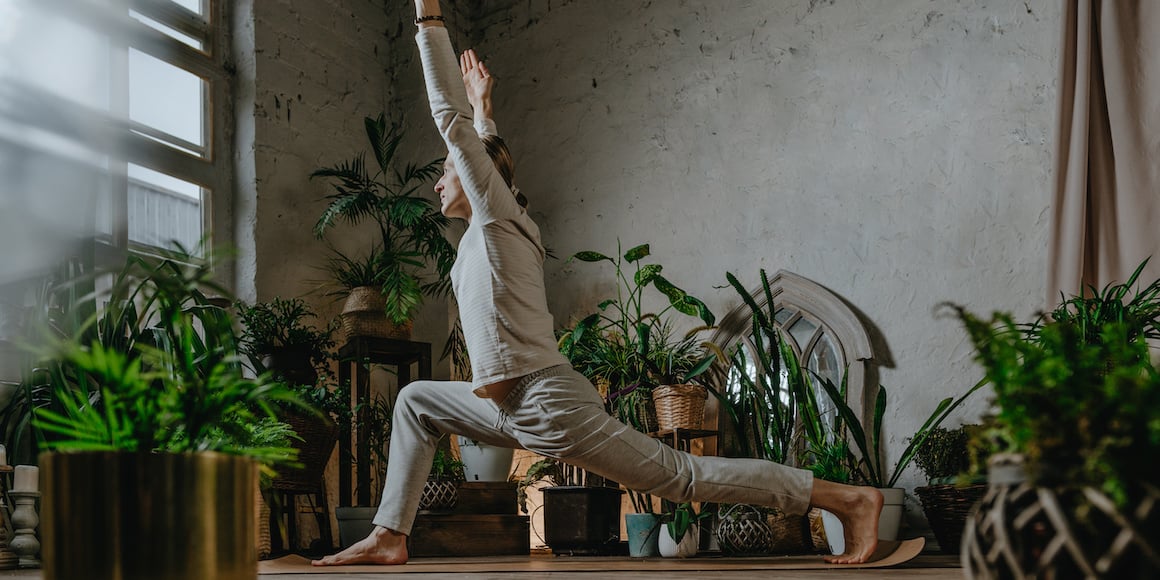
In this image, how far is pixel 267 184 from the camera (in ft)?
15.4

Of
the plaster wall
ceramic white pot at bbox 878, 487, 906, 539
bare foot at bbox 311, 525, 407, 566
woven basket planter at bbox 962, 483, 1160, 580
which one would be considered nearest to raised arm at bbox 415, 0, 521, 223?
bare foot at bbox 311, 525, 407, 566

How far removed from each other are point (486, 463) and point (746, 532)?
3.62 feet

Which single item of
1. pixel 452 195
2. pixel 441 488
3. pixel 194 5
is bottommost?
pixel 441 488

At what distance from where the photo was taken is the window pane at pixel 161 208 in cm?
424

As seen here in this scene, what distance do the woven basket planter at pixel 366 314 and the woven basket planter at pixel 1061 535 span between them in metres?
3.95

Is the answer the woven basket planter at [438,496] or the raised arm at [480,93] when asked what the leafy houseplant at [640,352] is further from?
the raised arm at [480,93]

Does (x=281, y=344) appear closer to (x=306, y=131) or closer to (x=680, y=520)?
(x=306, y=131)

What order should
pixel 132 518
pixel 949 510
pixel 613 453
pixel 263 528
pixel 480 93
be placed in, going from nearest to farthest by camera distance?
pixel 132 518 → pixel 613 453 → pixel 480 93 → pixel 263 528 → pixel 949 510

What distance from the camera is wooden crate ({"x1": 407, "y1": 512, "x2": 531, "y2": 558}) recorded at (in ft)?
12.5

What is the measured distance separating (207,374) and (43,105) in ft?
11.4

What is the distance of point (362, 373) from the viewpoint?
4.36m

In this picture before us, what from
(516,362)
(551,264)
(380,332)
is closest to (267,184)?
(380,332)

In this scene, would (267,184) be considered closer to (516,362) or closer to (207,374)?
(516,362)

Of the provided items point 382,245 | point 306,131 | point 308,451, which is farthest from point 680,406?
point 306,131
